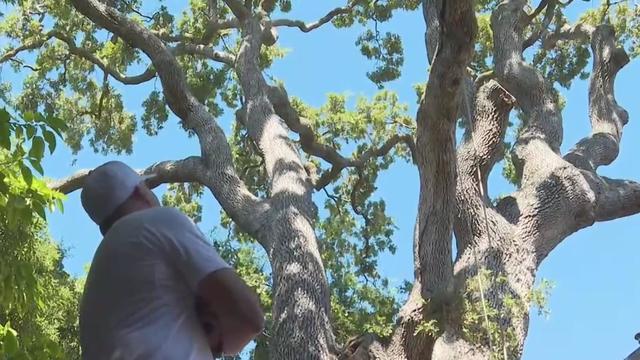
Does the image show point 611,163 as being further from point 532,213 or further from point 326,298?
point 326,298

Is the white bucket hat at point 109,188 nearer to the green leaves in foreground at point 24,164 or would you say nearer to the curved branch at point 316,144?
the green leaves in foreground at point 24,164

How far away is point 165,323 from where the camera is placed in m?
1.47

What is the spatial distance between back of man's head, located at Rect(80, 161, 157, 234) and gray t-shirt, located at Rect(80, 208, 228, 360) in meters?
0.11

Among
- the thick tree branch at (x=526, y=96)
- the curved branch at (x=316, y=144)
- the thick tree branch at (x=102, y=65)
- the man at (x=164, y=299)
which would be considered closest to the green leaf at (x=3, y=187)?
the man at (x=164, y=299)

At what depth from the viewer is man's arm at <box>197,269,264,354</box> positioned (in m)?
1.48

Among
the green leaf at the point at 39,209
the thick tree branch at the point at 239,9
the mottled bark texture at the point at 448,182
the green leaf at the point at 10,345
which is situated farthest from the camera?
the thick tree branch at the point at 239,9

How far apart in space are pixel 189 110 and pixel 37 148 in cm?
498

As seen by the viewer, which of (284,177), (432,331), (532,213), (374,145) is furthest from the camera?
(374,145)

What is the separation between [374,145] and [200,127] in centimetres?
342

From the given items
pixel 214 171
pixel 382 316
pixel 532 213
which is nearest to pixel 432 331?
pixel 532 213

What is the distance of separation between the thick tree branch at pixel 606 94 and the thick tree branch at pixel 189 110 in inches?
117

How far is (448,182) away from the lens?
537cm

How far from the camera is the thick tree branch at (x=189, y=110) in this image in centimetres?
705

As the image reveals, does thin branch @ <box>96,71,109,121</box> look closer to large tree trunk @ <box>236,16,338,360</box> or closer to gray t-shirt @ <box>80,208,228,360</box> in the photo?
large tree trunk @ <box>236,16,338,360</box>
